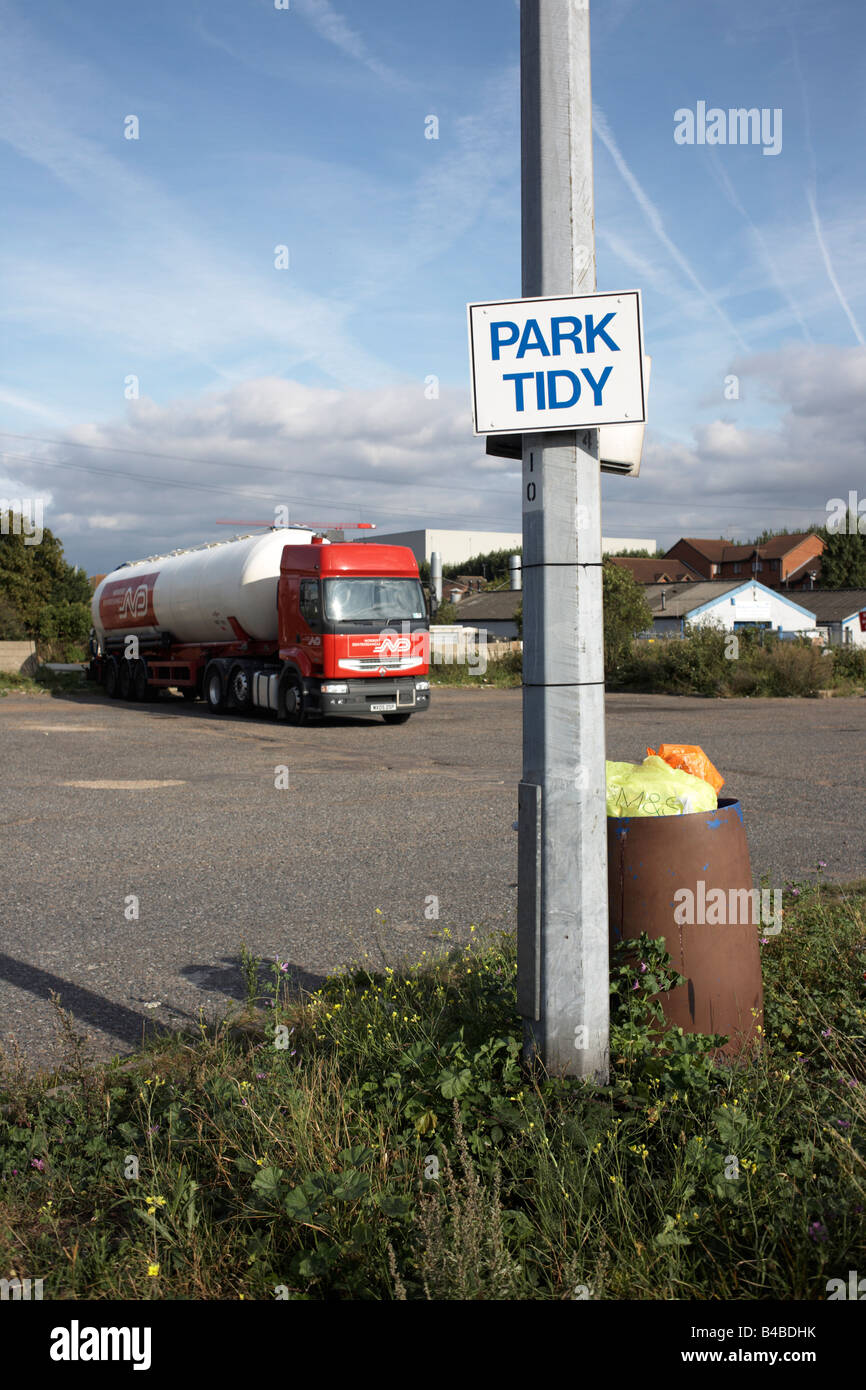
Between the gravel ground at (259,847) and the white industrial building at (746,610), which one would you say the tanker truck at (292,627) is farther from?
the white industrial building at (746,610)

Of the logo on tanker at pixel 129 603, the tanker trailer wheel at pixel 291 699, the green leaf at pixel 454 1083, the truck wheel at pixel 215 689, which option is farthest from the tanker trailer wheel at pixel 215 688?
the green leaf at pixel 454 1083

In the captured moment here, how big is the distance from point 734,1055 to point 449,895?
10.7ft

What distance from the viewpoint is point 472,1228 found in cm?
237

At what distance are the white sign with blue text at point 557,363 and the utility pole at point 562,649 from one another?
0.09 m

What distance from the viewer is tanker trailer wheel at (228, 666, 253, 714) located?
21.3 metres

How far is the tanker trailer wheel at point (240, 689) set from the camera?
21297mm

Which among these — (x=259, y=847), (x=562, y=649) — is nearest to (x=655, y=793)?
(x=562, y=649)

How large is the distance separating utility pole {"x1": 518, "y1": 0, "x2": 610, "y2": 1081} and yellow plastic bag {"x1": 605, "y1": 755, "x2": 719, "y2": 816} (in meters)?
0.44

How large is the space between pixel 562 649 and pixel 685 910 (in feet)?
3.20

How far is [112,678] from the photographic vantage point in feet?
96.9

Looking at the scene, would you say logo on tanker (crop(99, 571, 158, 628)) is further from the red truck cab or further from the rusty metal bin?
the rusty metal bin
